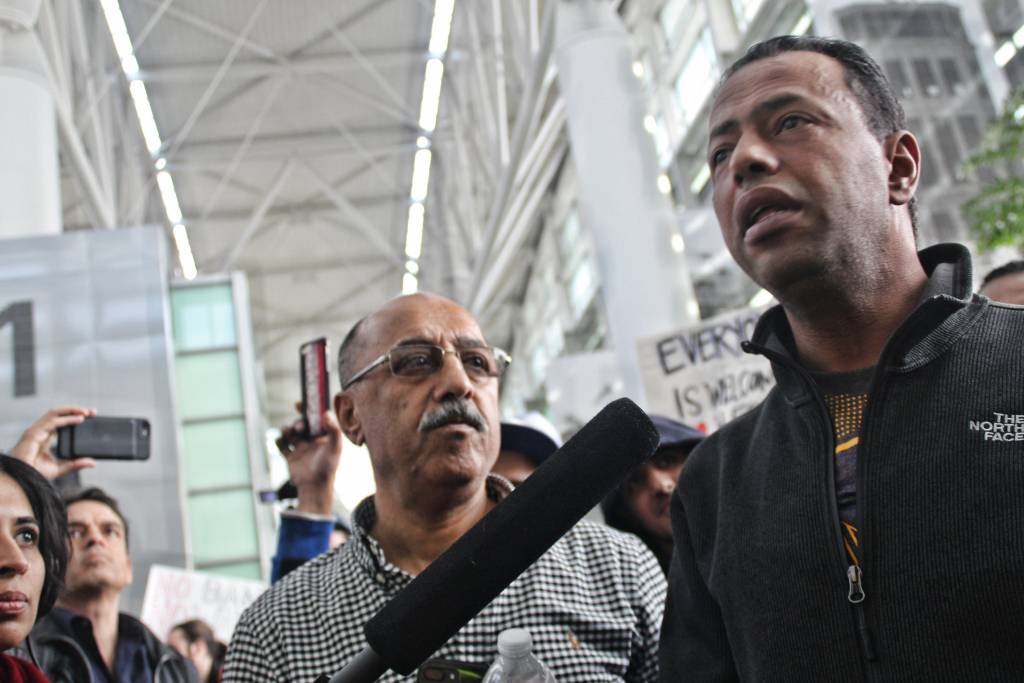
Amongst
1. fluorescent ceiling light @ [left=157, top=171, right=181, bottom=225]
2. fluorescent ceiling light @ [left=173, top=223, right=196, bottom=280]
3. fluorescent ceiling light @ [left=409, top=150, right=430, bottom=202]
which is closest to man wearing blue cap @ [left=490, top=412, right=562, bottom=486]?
fluorescent ceiling light @ [left=157, top=171, right=181, bottom=225]

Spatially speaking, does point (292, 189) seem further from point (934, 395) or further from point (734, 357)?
point (934, 395)

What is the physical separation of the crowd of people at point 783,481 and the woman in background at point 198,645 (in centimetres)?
302

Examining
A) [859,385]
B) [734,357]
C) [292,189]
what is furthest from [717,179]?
[292,189]

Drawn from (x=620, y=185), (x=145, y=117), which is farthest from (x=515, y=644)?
(x=145, y=117)

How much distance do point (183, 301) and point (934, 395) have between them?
9.17 metres

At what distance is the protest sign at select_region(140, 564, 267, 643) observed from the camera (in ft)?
19.4

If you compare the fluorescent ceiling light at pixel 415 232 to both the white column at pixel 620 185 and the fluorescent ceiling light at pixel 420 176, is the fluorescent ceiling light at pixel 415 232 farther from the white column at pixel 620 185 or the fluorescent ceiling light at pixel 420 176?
the white column at pixel 620 185

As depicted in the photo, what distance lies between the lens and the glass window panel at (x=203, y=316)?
9.79 meters

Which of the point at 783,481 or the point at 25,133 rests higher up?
the point at 25,133

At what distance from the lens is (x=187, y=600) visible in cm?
615

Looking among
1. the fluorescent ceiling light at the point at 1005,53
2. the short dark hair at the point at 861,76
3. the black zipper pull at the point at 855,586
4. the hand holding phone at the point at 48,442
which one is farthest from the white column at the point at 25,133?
the black zipper pull at the point at 855,586

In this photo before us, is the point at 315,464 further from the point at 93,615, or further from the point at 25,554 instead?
the point at 25,554

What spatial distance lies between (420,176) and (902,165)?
66.8 ft

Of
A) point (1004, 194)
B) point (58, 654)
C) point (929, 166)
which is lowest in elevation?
point (58, 654)
